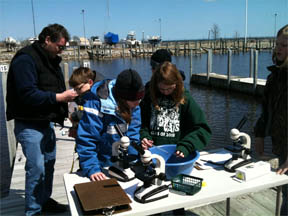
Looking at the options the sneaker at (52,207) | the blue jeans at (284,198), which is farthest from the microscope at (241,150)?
the sneaker at (52,207)

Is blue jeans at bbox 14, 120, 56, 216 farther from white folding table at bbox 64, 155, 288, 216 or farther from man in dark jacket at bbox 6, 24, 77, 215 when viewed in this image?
white folding table at bbox 64, 155, 288, 216

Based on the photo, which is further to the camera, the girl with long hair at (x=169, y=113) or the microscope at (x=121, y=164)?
the girl with long hair at (x=169, y=113)

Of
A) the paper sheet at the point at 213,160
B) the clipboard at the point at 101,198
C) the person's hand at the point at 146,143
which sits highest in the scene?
the person's hand at the point at 146,143

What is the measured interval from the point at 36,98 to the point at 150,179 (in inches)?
50.8

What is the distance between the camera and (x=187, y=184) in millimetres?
1697

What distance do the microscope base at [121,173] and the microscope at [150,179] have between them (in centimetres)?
19

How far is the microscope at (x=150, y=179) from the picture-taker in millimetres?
1571

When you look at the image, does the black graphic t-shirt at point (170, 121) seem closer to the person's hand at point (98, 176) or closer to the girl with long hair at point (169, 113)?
the girl with long hair at point (169, 113)

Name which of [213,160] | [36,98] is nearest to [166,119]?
[213,160]

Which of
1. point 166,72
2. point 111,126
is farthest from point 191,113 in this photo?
point 111,126

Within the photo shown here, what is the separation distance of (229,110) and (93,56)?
36.7 m

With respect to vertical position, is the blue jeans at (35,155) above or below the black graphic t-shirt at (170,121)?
below

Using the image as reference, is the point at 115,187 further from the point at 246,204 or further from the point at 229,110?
the point at 229,110

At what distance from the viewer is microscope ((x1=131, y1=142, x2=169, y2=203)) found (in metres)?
1.57
